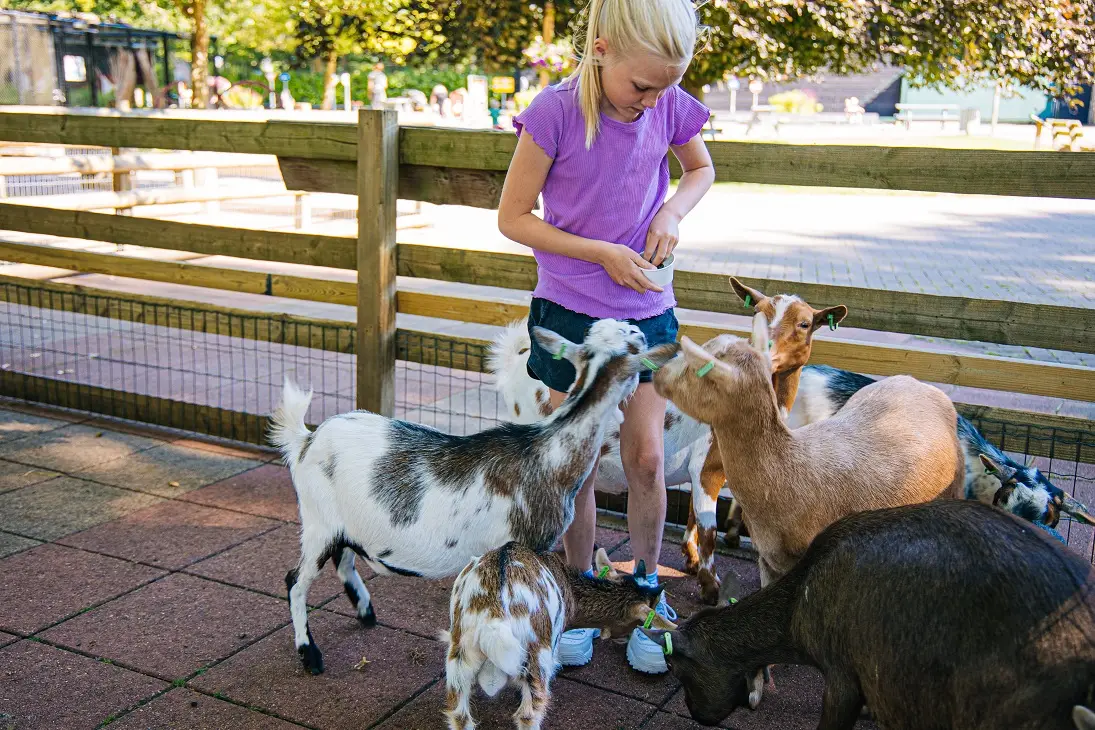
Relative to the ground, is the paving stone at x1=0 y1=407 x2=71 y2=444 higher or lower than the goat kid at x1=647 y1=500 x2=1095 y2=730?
lower

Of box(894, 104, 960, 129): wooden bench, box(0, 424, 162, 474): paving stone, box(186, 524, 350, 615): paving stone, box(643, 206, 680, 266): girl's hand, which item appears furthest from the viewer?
box(894, 104, 960, 129): wooden bench

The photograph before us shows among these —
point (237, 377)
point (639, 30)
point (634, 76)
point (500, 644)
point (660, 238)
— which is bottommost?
point (237, 377)

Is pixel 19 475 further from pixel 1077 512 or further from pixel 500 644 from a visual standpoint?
pixel 1077 512

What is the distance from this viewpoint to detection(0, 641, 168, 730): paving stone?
10.6 feet

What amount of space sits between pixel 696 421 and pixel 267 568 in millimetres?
1913

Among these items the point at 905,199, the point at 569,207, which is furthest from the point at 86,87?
the point at 569,207

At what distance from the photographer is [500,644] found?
9.46 ft

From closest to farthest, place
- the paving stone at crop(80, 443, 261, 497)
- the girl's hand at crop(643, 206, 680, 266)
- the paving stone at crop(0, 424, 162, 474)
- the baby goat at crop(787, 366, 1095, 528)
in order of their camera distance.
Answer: the girl's hand at crop(643, 206, 680, 266) → the baby goat at crop(787, 366, 1095, 528) → the paving stone at crop(80, 443, 261, 497) → the paving stone at crop(0, 424, 162, 474)

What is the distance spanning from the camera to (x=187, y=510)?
193 inches

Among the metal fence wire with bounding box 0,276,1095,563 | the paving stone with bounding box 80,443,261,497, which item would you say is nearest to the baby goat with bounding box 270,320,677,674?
the metal fence wire with bounding box 0,276,1095,563

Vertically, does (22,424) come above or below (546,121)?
below

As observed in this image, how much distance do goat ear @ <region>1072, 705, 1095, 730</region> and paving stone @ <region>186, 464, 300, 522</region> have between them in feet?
11.5

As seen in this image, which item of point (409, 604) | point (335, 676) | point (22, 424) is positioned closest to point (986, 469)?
point (409, 604)

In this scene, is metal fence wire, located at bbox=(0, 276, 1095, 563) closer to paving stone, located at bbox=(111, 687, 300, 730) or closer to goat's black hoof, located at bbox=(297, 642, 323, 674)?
goat's black hoof, located at bbox=(297, 642, 323, 674)
